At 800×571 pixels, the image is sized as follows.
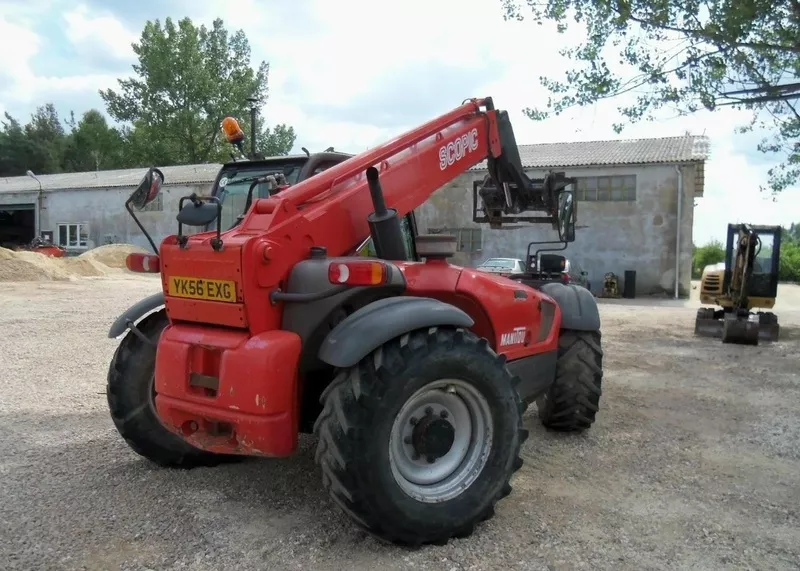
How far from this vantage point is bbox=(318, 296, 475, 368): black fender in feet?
10.7

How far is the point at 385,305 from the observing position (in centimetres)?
349

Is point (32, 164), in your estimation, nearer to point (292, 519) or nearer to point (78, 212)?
point (78, 212)

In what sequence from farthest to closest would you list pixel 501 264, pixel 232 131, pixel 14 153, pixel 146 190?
pixel 14 153
pixel 501 264
pixel 232 131
pixel 146 190

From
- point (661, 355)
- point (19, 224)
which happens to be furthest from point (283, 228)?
point (19, 224)

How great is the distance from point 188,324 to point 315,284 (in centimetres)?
81

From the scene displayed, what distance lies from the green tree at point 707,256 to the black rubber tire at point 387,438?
37.7 metres

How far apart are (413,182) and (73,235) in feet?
114

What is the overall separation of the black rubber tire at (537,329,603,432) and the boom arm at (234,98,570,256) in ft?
3.70

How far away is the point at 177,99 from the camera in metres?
46.1

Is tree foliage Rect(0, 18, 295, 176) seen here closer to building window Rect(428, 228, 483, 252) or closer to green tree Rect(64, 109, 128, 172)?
green tree Rect(64, 109, 128, 172)

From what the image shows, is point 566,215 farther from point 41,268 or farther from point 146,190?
point 41,268

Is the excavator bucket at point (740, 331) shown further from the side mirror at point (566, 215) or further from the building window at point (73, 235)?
the building window at point (73, 235)

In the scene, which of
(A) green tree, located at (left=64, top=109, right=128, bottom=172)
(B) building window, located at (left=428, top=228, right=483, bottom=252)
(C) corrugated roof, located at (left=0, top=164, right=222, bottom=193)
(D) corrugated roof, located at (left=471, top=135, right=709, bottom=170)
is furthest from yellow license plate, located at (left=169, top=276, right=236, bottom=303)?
(A) green tree, located at (left=64, top=109, right=128, bottom=172)

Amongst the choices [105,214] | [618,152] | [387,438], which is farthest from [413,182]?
[105,214]
